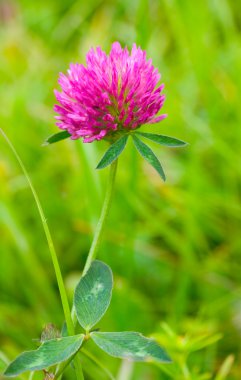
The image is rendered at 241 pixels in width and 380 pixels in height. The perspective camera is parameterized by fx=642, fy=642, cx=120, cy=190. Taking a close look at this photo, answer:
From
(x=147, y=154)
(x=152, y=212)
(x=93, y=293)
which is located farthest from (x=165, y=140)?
(x=152, y=212)

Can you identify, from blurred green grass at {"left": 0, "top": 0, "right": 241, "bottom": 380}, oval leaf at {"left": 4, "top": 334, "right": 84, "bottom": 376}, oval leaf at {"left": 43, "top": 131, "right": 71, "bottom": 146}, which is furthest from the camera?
blurred green grass at {"left": 0, "top": 0, "right": 241, "bottom": 380}

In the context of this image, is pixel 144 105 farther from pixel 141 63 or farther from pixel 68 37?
pixel 68 37

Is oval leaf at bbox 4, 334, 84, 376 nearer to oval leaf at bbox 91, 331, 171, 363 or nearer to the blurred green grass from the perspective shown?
oval leaf at bbox 91, 331, 171, 363

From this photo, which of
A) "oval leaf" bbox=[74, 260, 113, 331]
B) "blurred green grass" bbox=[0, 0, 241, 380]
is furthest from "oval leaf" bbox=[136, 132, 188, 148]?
"blurred green grass" bbox=[0, 0, 241, 380]

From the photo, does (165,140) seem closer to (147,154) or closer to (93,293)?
A: (147,154)

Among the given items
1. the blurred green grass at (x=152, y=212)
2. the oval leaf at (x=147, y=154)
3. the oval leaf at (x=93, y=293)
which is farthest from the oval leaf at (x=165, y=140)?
the blurred green grass at (x=152, y=212)

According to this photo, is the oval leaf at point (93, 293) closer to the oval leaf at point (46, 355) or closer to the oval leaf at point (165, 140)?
the oval leaf at point (46, 355)
